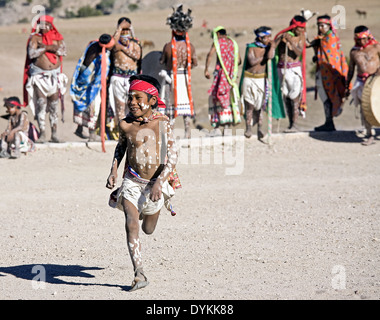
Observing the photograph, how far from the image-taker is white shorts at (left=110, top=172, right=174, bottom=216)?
698cm

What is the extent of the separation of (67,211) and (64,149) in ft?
11.6

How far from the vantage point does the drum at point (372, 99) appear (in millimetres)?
13953

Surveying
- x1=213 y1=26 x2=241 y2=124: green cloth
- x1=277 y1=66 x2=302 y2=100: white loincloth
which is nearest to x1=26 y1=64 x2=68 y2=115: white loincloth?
x1=213 y1=26 x2=241 y2=124: green cloth

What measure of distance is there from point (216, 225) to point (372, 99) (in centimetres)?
551

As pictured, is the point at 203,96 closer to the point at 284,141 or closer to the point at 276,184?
the point at 284,141

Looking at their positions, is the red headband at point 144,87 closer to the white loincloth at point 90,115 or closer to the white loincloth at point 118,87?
the white loincloth at point 118,87

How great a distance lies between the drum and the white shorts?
756 centimetres

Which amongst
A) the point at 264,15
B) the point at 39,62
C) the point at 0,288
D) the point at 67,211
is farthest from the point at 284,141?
the point at 264,15

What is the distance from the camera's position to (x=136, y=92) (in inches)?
278

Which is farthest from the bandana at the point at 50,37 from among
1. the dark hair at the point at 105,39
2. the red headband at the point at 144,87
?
the red headband at the point at 144,87

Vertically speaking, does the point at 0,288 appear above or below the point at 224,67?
below

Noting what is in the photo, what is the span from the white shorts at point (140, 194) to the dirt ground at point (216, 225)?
623mm

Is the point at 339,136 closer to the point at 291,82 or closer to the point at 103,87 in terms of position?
the point at 291,82

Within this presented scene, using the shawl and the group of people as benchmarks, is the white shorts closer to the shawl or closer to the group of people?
the group of people
